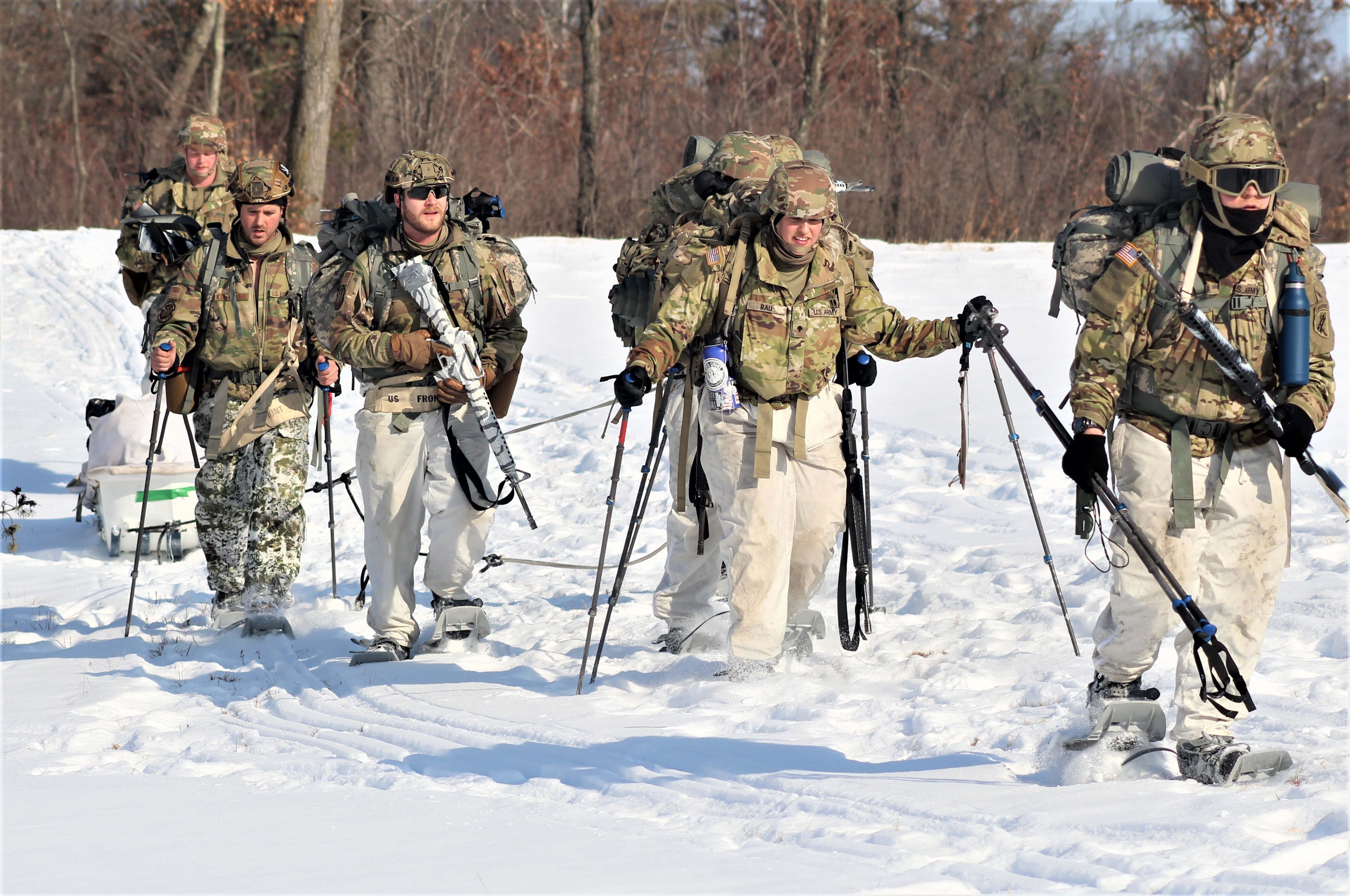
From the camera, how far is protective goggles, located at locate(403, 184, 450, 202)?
5969 millimetres

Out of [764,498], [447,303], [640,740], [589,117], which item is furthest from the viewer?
[589,117]

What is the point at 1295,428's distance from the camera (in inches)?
163

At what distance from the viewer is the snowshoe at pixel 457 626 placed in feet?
20.9

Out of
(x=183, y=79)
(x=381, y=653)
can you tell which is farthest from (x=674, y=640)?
(x=183, y=79)

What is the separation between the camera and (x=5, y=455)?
11.3 m

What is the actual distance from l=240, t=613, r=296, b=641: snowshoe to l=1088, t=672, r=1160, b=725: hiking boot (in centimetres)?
390

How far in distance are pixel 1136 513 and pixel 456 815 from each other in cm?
233

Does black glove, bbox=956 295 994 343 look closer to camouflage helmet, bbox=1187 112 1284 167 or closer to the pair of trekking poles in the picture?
camouflage helmet, bbox=1187 112 1284 167

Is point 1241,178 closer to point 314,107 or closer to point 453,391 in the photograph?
point 453,391

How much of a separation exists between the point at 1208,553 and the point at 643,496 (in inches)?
96.2

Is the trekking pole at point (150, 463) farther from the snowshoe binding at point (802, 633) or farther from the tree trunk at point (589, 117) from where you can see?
the tree trunk at point (589, 117)

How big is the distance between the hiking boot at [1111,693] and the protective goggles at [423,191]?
3404mm

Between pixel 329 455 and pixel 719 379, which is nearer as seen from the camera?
pixel 719 379

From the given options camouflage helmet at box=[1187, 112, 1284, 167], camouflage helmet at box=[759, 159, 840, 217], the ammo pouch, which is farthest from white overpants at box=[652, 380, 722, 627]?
camouflage helmet at box=[1187, 112, 1284, 167]
